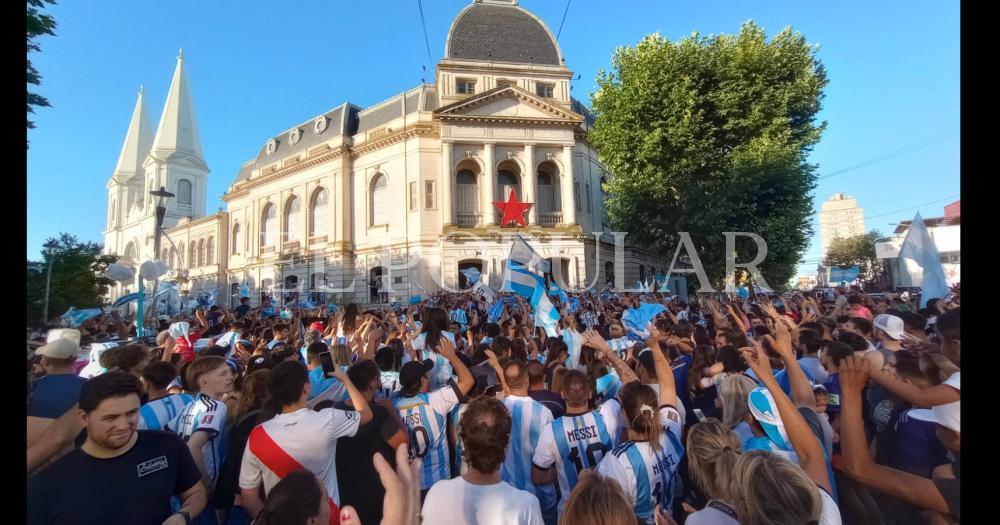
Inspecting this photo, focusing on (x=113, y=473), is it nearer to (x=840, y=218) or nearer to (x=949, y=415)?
(x=949, y=415)

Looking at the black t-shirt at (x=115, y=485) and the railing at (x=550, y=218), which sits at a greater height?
the railing at (x=550, y=218)

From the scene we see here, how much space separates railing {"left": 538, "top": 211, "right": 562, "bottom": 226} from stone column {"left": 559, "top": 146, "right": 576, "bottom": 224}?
502 millimetres

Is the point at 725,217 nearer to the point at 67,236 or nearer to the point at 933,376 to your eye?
the point at 933,376

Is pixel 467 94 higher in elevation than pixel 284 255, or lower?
higher

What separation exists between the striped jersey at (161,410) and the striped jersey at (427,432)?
1.57 metres

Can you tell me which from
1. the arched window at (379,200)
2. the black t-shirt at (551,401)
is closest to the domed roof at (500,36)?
the arched window at (379,200)

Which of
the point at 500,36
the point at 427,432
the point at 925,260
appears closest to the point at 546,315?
the point at 427,432

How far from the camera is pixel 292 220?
37.6 meters

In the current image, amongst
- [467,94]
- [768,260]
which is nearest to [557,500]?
[768,260]

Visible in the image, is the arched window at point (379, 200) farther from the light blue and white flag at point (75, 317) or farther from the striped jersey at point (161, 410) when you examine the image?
the striped jersey at point (161, 410)

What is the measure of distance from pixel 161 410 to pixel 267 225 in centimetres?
4039

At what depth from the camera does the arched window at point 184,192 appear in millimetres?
55775

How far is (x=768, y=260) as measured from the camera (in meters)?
19.1
